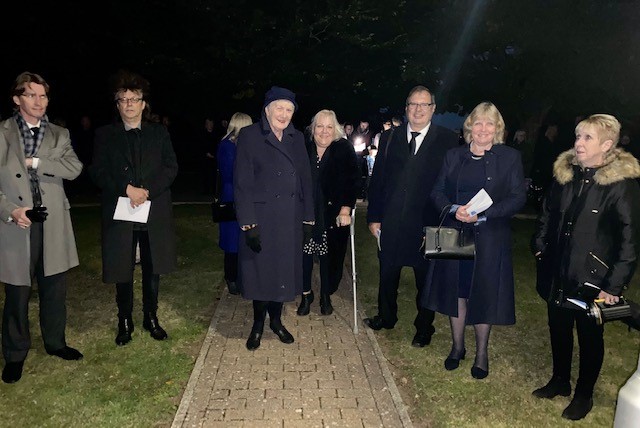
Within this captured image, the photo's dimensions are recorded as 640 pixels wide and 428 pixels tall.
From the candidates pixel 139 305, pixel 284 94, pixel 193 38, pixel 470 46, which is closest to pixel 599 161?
pixel 284 94

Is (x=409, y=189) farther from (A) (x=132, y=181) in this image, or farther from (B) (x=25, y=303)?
(B) (x=25, y=303)

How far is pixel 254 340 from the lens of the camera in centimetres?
509

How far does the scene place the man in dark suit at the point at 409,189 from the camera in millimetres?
4977

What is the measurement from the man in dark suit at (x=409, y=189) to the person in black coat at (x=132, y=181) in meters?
2.03

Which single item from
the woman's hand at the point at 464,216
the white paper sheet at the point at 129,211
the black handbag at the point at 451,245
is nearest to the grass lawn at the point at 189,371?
the black handbag at the point at 451,245

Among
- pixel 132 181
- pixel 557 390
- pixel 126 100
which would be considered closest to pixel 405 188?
pixel 557 390

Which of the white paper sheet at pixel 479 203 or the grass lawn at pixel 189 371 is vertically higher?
the white paper sheet at pixel 479 203

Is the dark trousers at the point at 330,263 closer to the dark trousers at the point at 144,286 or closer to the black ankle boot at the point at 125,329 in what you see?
the dark trousers at the point at 144,286

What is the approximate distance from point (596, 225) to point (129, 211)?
376cm

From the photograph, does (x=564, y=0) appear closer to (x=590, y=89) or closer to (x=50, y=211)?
(x=590, y=89)

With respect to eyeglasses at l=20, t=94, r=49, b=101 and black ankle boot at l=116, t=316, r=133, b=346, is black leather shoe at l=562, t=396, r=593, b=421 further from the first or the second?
eyeglasses at l=20, t=94, r=49, b=101

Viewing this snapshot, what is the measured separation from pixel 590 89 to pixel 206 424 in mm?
14588

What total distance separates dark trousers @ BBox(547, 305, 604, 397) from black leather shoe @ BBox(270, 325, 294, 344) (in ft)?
7.83

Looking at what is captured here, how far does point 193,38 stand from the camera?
16.6 meters
